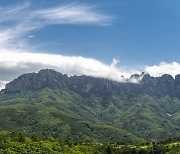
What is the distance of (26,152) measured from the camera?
18275 centimetres

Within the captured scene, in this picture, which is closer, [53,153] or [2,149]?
[2,149]

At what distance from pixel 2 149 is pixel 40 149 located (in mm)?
28778

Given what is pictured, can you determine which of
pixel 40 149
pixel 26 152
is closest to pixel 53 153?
pixel 40 149

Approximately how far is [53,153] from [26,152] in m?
20.6

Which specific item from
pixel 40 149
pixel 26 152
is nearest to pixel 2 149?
pixel 26 152

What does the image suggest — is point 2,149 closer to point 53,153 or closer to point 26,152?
point 26,152

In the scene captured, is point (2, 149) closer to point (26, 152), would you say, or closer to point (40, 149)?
point (26, 152)

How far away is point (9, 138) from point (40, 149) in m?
19.4

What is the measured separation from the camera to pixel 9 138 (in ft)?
655

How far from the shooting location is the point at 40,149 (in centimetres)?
19788

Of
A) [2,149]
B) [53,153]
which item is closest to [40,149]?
[53,153]

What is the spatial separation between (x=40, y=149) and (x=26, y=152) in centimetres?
1611

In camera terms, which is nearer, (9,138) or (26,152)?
(26,152)

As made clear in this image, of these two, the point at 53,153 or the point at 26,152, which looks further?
the point at 53,153
